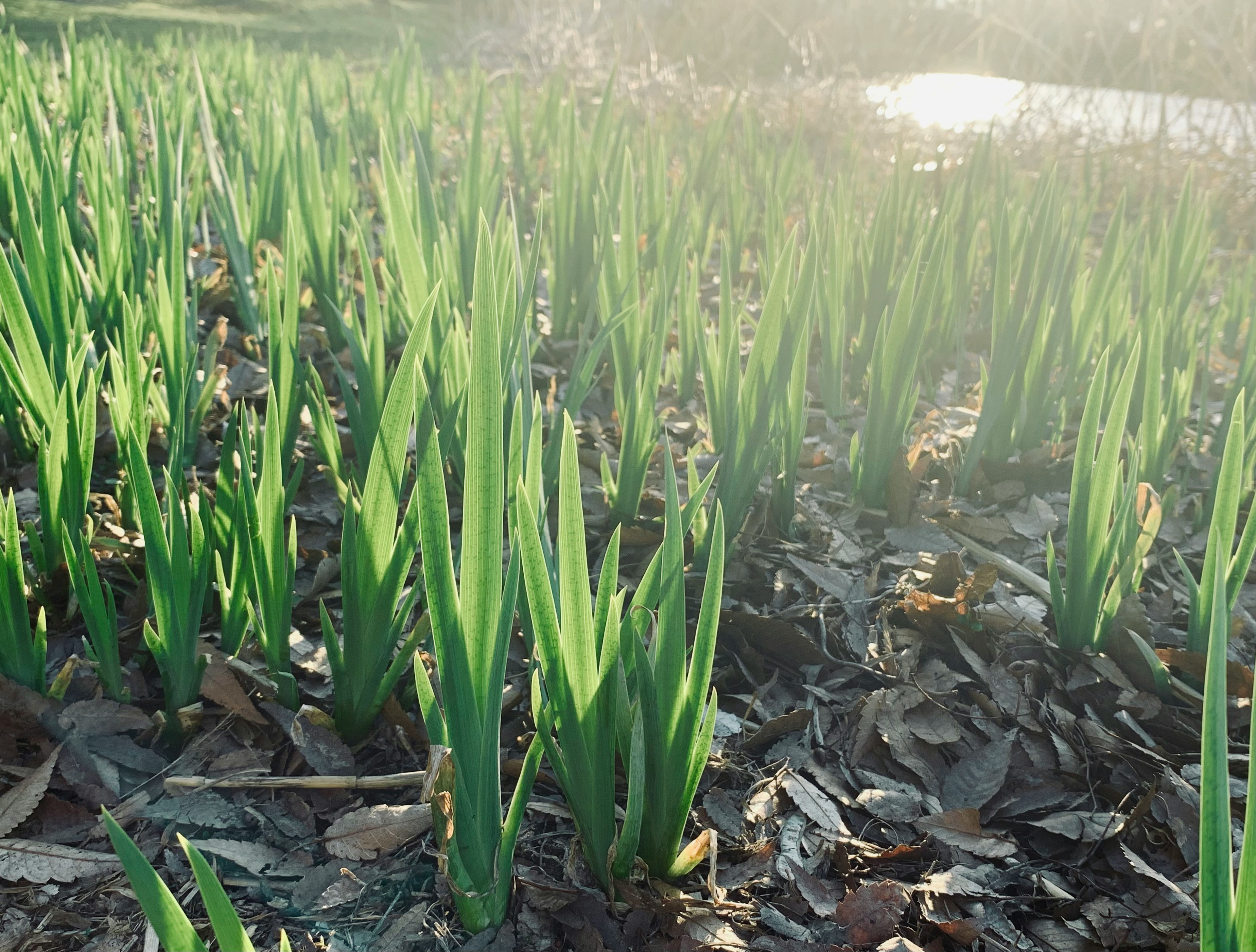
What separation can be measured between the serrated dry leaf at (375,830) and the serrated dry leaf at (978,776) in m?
0.48

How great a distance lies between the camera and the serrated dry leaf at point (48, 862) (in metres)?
0.72

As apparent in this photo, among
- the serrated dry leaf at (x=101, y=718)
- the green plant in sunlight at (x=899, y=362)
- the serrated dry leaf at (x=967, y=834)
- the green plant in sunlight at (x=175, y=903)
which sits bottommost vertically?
the serrated dry leaf at (x=967, y=834)

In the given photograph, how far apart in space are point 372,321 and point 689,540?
1.56 ft

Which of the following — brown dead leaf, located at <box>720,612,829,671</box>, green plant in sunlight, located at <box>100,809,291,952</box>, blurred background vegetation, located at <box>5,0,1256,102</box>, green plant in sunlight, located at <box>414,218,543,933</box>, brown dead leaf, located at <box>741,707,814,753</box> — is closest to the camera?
green plant in sunlight, located at <box>100,809,291,952</box>

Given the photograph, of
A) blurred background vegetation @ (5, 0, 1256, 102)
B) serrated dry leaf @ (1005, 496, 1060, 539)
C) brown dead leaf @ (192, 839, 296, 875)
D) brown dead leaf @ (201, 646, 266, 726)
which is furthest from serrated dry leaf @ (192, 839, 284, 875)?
blurred background vegetation @ (5, 0, 1256, 102)

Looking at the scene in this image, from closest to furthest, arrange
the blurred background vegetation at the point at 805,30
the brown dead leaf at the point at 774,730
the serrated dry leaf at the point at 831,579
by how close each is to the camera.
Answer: the brown dead leaf at the point at 774,730 → the serrated dry leaf at the point at 831,579 → the blurred background vegetation at the point at 805,30

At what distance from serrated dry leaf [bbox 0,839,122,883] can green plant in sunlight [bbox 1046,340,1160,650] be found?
918mm

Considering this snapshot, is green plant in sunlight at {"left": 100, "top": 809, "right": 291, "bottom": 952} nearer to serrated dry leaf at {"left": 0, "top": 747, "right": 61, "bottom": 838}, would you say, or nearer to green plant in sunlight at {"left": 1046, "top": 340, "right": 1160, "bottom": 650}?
serrated dry leaf at {"left": 0, "top": 747, "right": 61, "bottom": 838}

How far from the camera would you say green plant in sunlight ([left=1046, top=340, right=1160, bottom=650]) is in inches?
34.2

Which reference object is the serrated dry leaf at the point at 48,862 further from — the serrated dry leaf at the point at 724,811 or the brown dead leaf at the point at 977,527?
the brown dead leaf at the point at 977,527

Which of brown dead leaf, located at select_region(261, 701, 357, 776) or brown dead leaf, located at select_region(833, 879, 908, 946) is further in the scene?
brown dead leaf, located at select_region(261, 701, 357, 776)

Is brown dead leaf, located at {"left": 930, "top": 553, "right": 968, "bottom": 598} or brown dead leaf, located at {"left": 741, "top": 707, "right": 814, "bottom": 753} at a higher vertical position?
brown dead leaf, located at {"left": 930, "top": 553, "right": 968, "bottom": 598}

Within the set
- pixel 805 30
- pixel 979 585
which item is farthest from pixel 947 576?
pixel 805 30

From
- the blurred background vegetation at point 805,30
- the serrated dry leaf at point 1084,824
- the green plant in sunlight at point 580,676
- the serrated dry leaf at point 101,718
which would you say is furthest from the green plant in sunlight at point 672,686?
the blurred background vegetation at point 805,30
